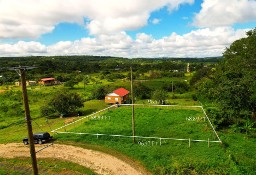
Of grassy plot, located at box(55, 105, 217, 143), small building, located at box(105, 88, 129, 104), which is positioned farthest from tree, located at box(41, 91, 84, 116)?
small building, located at box(105, 88, 129, 104)

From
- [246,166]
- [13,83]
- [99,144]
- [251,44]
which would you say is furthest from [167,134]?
[13,83]

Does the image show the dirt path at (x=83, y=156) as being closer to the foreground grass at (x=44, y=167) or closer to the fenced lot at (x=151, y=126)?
the foreground grass at (x=44, y=167)

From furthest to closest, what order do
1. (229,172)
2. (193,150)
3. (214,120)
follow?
1. (214,120)
2. (193,150)
3. (229,172)

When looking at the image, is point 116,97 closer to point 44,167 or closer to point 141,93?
point 141,93

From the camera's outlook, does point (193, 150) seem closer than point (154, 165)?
No

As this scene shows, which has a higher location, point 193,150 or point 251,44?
point 251,44

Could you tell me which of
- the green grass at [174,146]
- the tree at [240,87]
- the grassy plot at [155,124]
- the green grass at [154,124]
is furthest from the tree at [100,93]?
the tree at [240,87]

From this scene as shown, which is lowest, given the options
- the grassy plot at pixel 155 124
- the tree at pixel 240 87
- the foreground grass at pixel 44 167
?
the foreground grass at pixel 44 167

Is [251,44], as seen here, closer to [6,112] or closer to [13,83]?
[6,112]
